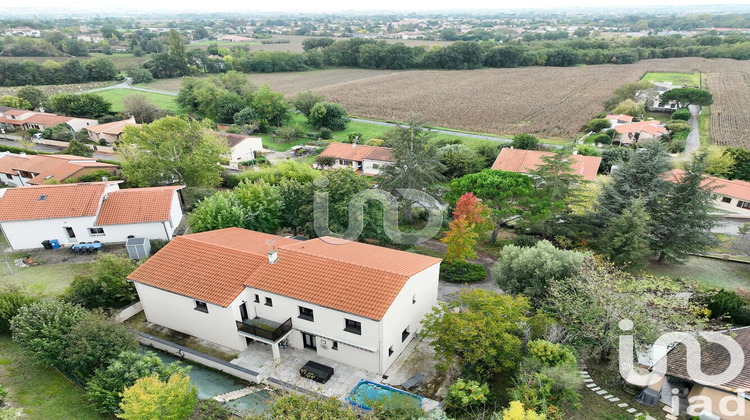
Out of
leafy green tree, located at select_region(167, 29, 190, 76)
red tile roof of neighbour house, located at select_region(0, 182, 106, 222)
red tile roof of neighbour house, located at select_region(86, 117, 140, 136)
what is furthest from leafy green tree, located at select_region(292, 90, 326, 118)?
leafy green tree, located at select_region(167, 29, 190, 76)

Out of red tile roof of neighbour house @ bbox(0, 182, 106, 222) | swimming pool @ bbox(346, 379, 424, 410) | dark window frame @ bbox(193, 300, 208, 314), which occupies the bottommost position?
swimming pool @ bbox(346, 379, 424, 410)

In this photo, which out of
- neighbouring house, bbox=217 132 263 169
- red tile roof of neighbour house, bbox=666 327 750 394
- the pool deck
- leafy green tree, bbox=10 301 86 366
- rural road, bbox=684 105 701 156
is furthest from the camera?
rural road, bbox=684 105 701 156

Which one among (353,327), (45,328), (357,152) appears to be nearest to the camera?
(45,328)

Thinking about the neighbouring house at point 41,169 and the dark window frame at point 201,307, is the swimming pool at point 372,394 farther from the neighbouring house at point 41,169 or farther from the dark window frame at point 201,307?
the neighbouring house at point 41,169

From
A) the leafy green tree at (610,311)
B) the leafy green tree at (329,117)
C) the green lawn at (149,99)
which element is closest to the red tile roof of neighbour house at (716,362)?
the leafy green tree at (610,311)

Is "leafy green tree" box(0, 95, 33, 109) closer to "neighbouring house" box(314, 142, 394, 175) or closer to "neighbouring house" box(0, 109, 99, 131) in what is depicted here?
"neighbouring house" box(0, 109, 99, 131)

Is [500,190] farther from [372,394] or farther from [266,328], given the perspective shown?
[266,328]

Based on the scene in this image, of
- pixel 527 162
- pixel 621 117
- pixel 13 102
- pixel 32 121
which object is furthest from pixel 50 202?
pixel 621 117
